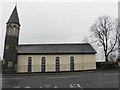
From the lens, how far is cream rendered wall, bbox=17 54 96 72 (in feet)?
113

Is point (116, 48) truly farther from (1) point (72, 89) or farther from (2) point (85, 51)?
(1) point (72, 89)

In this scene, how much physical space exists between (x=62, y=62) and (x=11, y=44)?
1212cm

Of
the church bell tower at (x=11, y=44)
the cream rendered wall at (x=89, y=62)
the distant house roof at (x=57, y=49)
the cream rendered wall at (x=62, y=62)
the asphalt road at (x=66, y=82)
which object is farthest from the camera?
the distant house roof at (x=57, y=49)

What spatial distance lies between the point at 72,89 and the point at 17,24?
27847 mm

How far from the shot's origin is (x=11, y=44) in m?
35.2

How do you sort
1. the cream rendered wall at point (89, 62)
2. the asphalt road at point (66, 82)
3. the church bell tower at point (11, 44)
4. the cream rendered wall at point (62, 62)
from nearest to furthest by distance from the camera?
the asphalt road at point (66, 82), the church bell tower at point (11, 44), the cream rendered wall at point (89, 62), the cream rendered wall at point (62, 62)

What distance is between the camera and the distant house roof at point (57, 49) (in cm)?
3547

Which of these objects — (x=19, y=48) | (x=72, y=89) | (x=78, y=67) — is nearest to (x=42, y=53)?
(x=19, y=48)

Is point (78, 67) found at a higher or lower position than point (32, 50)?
lower

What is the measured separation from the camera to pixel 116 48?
3872 centimetres

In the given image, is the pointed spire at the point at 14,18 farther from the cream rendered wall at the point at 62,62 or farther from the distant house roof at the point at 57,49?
the cream rendered wall at the point at 62,62

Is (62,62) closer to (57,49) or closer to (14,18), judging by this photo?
(57,49)

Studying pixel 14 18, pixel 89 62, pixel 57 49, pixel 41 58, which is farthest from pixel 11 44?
pixel 89 62

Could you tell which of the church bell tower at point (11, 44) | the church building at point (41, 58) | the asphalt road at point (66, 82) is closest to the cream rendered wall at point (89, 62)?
the church building at point (41, 58)
